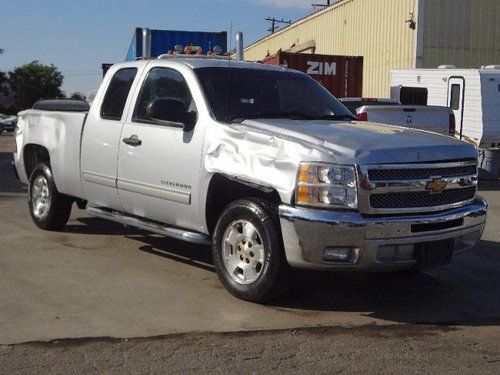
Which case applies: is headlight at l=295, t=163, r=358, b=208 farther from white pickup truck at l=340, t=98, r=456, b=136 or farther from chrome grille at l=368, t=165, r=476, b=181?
white pickup truck at l=340, t=98, r=456, b=136

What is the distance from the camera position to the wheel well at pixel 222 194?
6.05 meters

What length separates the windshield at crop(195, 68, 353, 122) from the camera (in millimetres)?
6668

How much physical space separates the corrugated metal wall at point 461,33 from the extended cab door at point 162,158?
20733 mm

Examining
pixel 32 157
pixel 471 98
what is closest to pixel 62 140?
pixel 32 157

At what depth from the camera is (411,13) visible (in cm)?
2609

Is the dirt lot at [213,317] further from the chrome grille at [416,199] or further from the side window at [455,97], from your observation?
the side window at [455,97]

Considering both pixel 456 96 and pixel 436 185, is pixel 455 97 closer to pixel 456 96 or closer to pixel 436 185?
pixel 456 96

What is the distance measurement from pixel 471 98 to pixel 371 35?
11920 millimetres

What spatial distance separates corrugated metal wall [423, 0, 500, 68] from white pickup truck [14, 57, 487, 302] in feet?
66.3

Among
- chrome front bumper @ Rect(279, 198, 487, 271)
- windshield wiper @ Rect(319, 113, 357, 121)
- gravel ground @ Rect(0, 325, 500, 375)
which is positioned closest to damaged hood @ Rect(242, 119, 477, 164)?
chrome front bumper @ Rect(279, 198, 487, 271)

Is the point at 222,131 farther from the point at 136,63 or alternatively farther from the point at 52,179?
the point at 52,179

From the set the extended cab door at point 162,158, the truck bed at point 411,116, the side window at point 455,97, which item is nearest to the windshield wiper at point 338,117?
the extended cab door at point 162,158

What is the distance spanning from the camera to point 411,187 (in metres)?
5.63

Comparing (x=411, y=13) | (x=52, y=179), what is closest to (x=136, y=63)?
(x=52, y=179)
